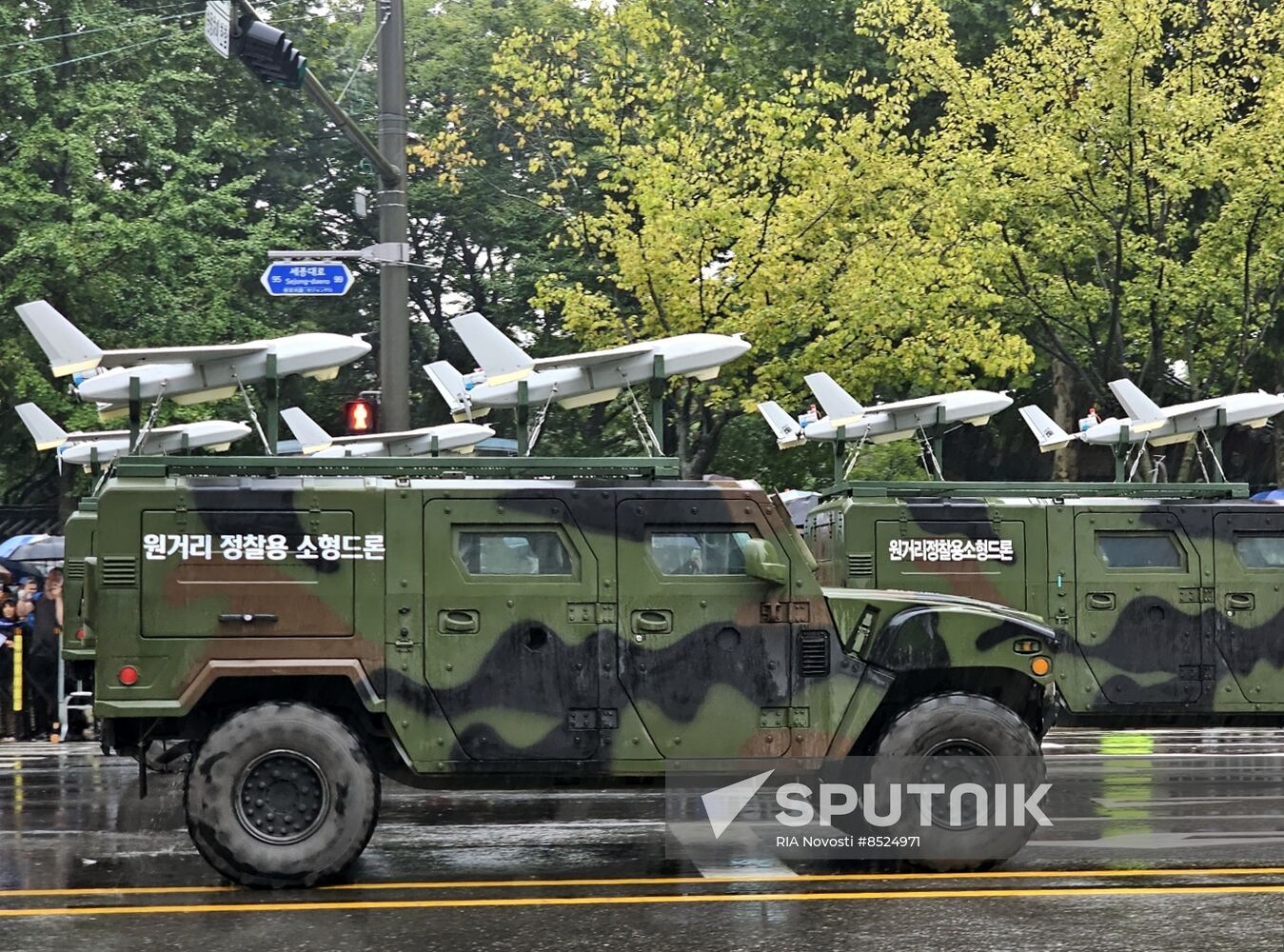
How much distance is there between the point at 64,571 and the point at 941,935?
6.41 meters

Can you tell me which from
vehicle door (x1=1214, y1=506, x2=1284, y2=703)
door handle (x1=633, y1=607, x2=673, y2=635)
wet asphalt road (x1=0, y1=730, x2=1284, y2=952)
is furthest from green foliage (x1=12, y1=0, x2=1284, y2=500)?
door handle (x1=633, y1=607, x2=673, y2=635)

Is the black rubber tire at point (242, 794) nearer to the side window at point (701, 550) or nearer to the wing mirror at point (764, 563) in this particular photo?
the side window at point (701, 550)

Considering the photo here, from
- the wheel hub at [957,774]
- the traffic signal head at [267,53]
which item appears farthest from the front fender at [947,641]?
the traffic signal head at [267,53]

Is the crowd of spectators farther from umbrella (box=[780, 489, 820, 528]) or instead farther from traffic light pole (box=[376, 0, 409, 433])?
umbrella (box=[780, 489, 820, 528])

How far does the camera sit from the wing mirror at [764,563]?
991cm

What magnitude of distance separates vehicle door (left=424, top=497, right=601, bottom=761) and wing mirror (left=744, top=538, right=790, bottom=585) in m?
0.85

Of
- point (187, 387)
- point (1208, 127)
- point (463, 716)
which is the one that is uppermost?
point (1208, 127)

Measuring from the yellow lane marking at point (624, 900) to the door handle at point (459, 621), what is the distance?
1.51m

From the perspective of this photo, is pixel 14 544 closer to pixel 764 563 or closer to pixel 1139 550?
pixel 1139 550

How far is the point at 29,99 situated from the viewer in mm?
28062

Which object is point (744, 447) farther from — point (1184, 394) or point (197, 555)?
point (197, 555)

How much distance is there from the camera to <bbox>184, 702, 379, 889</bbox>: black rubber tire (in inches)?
370

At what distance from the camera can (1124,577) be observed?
15.1m

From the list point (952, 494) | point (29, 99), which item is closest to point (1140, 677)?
point (952, 494)
